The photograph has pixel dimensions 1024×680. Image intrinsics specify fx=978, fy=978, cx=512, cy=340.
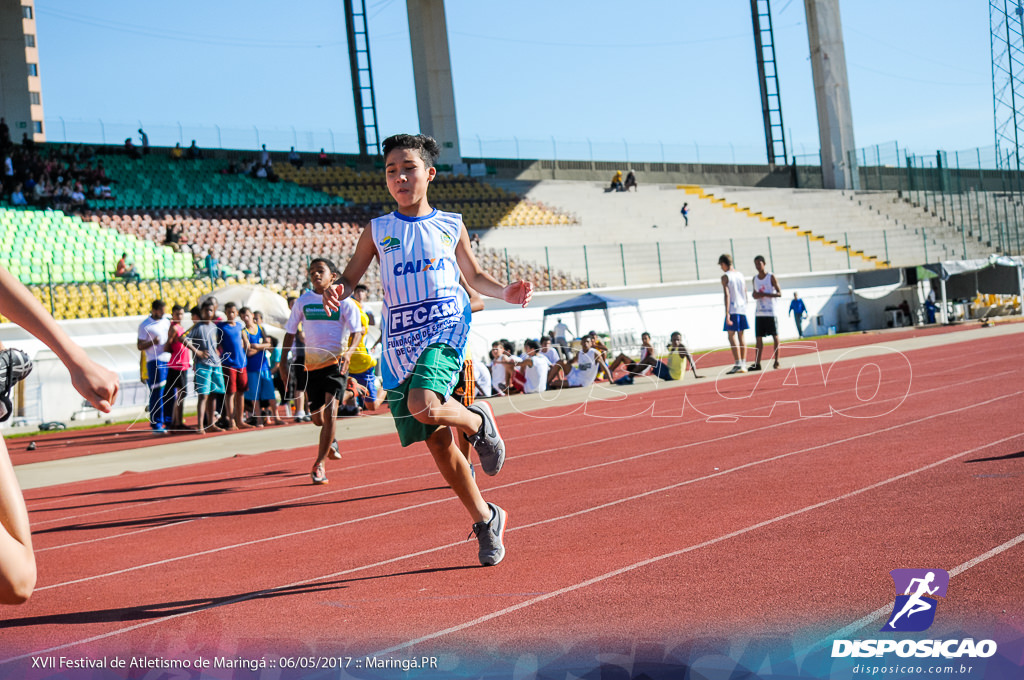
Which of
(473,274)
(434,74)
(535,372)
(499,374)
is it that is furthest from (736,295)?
(434,74)

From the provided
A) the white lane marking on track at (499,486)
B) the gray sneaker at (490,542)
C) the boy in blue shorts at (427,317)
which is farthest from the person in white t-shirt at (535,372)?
the gray sneaker at (490,542)

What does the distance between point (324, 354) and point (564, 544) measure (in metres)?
3.76

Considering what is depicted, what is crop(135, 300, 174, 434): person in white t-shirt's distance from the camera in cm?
1487

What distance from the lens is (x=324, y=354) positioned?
8.19 meters

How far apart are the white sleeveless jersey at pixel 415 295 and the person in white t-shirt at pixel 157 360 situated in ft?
35.2

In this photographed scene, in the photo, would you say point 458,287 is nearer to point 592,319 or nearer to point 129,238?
point 592,319

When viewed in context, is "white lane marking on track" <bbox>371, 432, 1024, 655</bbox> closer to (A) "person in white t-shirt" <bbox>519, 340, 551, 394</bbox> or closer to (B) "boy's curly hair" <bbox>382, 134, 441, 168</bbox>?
(B) "boy's curly hair" <bbox>382, 134, 441, 168</bbox>

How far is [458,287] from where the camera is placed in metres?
4.92

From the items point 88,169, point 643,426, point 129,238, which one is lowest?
point 643,426

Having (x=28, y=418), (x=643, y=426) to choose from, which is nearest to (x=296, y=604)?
(x=643, y=426)

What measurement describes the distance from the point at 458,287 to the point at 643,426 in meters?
6.40

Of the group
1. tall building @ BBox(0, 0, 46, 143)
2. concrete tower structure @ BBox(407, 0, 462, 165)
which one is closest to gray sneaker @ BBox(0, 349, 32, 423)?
tall building @ BBox(0, 0, 46, 143)

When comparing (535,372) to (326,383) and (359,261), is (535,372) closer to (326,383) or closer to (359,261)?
(326,383)

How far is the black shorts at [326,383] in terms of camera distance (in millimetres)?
8121
